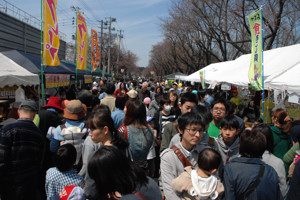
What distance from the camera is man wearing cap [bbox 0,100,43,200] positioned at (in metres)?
2.51

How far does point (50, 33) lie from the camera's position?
575 centimetres

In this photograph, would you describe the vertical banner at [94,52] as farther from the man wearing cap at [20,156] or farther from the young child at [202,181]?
the young child at [202,181]

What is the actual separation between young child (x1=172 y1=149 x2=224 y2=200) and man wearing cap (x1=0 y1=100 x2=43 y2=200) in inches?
71.0

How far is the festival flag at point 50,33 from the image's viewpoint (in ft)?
18.1

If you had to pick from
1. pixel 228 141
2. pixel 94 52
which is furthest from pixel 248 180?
pixel 94 52

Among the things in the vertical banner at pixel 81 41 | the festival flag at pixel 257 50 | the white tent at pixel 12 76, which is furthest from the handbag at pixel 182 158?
the vertical banner at pixel 81 41

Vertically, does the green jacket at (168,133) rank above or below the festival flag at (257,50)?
below

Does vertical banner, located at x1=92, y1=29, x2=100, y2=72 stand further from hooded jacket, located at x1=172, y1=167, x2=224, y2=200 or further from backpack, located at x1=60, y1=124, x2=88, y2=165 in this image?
hooded jacket, located at x1=172, y1=167, x2=224, y2=200

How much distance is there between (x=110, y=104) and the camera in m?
5.59

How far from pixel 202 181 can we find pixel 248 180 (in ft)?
1.30

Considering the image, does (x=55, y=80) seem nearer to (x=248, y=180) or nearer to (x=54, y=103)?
(x=54, y=103)

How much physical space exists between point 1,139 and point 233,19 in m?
17.0

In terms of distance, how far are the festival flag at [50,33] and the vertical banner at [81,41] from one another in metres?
2.65

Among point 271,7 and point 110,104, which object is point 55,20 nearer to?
point 110,104
